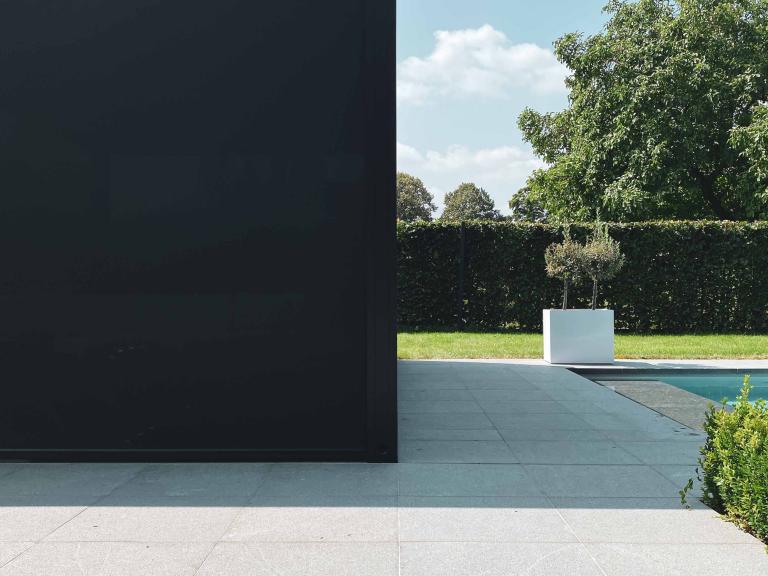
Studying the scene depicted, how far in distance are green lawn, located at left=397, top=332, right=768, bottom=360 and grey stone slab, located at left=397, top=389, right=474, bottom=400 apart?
3871mm

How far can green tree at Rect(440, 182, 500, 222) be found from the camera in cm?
7394

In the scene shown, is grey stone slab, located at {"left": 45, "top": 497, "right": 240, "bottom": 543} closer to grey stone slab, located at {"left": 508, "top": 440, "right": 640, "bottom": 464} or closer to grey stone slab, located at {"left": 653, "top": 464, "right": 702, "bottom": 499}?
grey stone slab, located at {"left": 508, "top": 440, "right": 640, "bottom": 464}

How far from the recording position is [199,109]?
5203mm

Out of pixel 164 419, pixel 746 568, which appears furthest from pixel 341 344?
pixel 746 568

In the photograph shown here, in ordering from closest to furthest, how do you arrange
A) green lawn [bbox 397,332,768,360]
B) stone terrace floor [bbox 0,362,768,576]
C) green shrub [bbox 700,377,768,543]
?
stone terrace floor [bbox 0,362,768,576]
green shrub [bbox 700,377,768,543]
green lawn [bbox 397,332,768,360]

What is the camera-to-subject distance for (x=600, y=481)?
4691 millimetres

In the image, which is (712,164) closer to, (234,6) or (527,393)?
→ (527,393)

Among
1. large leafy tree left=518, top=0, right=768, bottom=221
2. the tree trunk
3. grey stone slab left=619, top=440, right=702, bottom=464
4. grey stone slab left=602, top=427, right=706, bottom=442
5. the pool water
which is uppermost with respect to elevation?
large leafy tree left=518, top=0, right=768, bottom=221

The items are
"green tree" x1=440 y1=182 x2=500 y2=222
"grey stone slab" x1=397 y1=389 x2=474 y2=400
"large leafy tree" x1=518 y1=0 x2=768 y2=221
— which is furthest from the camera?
"green tree" x1=440 y1=182 x2=500 y2=222

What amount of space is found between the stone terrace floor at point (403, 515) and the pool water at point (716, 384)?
3.96 m

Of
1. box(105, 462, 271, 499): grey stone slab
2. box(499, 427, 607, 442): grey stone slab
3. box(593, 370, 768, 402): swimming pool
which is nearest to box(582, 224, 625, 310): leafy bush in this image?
box(593, 370, 768, 402): swimming pool

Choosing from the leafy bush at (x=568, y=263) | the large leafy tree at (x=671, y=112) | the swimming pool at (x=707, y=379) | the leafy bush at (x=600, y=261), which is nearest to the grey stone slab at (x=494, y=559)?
the swimming pool at (x=707, y=379)

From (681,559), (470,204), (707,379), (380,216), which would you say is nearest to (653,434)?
(681,559)

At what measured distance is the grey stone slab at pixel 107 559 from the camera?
3195 mm
